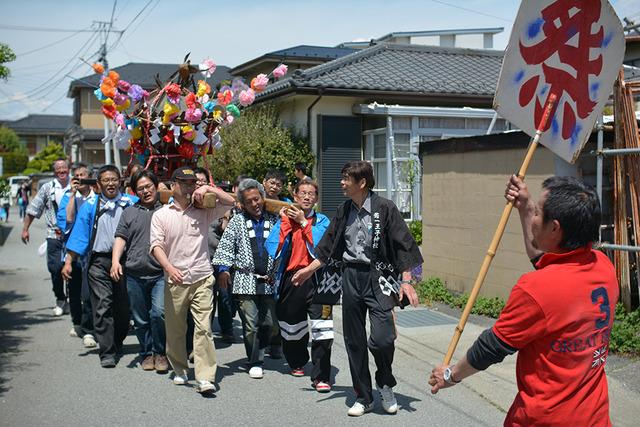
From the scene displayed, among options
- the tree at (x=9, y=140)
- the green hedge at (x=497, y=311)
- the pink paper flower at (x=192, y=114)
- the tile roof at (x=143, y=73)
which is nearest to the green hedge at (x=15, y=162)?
the tree at (x=9, y=140)

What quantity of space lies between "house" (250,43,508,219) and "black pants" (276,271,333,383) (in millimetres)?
9175

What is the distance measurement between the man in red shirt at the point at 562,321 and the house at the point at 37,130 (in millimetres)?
77250

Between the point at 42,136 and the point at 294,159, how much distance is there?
2699 inches

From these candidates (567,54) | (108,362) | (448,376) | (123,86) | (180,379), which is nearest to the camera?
(448,376)

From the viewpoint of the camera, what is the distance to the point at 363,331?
583cm

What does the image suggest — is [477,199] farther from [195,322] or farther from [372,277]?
[195,322]

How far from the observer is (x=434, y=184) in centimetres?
1069

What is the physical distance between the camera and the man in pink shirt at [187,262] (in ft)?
21.0

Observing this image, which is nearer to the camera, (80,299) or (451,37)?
(80,299)

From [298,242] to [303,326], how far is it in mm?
827

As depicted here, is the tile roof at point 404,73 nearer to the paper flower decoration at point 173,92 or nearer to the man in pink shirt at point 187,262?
the paper flower decoration at point 173,92

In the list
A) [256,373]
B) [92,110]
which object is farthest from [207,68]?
[92,110]

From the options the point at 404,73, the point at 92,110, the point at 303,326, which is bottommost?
the point at 303,326

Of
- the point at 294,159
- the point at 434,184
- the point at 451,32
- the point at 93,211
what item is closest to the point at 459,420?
the point at 93,211
